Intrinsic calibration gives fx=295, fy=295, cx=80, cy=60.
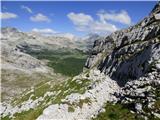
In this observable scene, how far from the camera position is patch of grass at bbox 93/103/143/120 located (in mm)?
44781

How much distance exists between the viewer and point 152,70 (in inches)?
1996

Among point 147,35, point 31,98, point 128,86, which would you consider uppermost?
point 147,35

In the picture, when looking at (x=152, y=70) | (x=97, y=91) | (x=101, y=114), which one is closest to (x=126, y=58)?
(x=97, y=91)

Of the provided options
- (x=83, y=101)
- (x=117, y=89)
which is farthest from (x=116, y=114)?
(x=117, y=89)

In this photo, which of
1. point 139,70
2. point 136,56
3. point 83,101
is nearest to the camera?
point 83,101

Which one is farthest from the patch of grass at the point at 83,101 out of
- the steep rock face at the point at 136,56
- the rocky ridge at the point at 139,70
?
the steep rock face at the point at 136,56

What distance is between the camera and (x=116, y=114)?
4709 centimetres

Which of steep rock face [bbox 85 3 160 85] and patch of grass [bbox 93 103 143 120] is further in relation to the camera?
steep rock face [bbox 85 3 160 85]

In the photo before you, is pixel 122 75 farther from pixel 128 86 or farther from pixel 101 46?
pixel 101 46

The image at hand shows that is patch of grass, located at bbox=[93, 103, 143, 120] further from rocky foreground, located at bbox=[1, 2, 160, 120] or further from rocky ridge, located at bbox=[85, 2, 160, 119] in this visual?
rocky ridge, located at bbox=[85, 2, 160, 119]

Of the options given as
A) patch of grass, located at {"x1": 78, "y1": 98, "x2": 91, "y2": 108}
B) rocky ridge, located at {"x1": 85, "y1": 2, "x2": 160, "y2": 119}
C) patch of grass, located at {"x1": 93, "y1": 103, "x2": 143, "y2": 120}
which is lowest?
patch of grass, located at {"x1": 93, "y1": 103, "x2": 143, "y2": 120}

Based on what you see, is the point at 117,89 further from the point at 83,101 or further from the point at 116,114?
the point at 116,114

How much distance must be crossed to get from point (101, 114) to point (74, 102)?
7.55 meters

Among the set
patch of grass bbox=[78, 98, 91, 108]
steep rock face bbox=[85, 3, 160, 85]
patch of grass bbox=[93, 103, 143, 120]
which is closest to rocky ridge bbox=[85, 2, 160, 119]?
steep rock face bbox=[85, 3, 160, 85]
